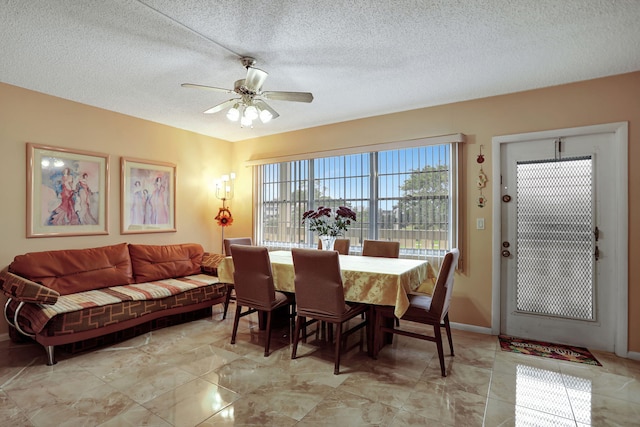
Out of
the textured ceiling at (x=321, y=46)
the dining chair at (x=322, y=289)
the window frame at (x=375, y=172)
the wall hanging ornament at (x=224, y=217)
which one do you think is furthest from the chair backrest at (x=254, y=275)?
the wall hanging ornament at (x=224, y=217)

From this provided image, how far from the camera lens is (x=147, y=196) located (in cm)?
448

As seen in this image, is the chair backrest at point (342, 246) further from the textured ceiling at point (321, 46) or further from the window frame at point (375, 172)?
the textured ceiling at point (321, 46)

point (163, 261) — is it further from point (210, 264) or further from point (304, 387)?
point (304, 387)

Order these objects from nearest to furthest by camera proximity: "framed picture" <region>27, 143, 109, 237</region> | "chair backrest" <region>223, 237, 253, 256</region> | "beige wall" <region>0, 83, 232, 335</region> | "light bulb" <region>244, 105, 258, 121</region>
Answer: "light bulb" <region>244, 105, 258, 121</region> < "beige wall" <region>0, 83, 232, 335</region> < "framed picture" <region>27, 143, 109, 237</region> < "chair backrest" <region>223, 237, 253, 256</region>

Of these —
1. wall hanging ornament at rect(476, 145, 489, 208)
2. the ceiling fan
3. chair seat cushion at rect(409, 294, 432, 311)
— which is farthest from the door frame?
the ceiling fan

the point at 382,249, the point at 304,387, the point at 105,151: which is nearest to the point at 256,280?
the point at 304,387

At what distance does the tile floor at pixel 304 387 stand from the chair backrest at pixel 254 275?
473 millimetres

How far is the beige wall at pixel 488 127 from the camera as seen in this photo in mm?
2955

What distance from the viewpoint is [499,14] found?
2166mm

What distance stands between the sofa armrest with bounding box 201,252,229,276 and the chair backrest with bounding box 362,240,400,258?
203 centimetres

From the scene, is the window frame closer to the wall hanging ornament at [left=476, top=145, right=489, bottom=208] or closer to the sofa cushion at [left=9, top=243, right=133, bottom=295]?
the wall hanging ornament at [left=476, top=145, right=489, bottom=208]

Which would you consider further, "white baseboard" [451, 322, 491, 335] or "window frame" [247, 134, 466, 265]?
"window frame" [247, 134, 466, 265]

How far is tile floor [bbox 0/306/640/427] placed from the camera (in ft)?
6.74

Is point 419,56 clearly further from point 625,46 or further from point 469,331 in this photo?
point 469,331
